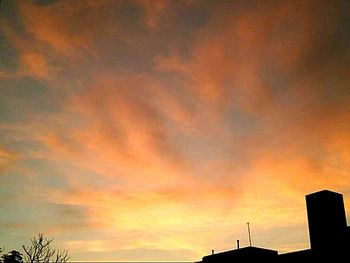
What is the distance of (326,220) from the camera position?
25750 mm

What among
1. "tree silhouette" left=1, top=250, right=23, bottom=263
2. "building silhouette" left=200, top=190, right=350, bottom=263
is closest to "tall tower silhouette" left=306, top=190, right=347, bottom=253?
"building silhouette" left=200, top=190, right=350, bottom=263

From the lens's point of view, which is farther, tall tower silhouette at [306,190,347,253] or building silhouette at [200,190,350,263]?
tall tower silhouette at [306,190,347,253]

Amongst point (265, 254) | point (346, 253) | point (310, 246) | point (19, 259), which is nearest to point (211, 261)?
point (265, 254)

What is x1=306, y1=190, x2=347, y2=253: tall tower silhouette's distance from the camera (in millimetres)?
25188

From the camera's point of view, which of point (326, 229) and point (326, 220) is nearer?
point (326, 229)

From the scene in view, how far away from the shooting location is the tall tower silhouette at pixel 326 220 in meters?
25.2

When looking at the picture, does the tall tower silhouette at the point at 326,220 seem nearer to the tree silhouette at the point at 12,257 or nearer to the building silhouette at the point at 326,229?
Result: the building silhouette at the point at 326,229

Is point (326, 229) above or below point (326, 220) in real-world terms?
below

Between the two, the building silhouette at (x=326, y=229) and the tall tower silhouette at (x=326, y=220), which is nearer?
Answer: the building silhouette at (x=326, y=229)

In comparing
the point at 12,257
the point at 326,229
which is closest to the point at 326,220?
the point at 326,229

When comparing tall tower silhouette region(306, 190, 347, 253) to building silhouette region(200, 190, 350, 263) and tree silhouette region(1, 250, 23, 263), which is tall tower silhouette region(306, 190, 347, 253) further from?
tree silhouette region(1, 250, 23, 263)

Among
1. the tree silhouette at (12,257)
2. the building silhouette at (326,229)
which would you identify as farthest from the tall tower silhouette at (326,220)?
the tree silhouette at (12,257)

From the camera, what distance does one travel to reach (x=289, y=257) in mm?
28391

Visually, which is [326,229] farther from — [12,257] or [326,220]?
[12,257]
